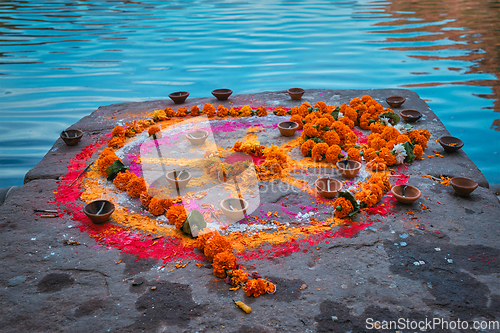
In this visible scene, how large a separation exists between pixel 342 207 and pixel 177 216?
1589mm

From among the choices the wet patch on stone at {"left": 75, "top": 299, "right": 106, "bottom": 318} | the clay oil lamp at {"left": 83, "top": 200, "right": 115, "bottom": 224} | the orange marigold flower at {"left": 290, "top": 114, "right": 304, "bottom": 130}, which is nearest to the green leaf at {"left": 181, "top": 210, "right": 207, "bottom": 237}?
the clay oil lamp at {"left": 83, "top": 200, "right": 115, "bottom": 224}

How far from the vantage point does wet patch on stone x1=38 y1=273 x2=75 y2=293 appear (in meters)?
2.86

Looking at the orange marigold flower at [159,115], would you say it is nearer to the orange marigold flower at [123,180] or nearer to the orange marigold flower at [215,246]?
the orange marigold flower at [123,180]

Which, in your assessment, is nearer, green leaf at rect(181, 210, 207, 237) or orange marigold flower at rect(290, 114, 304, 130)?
green leaf at rect(181, 210, 207, 237)

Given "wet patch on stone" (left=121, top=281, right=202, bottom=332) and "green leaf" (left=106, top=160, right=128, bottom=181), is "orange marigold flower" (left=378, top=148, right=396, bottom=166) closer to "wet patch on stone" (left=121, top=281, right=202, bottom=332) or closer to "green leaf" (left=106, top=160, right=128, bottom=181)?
"wet patch on stone" (left=121, top=281, right=202, bottom=332)

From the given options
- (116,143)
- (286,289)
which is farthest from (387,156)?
(116,143)

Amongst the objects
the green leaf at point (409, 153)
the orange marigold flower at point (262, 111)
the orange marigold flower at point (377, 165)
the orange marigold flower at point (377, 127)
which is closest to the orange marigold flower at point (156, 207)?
the orange marigold flower at point (377, 165)

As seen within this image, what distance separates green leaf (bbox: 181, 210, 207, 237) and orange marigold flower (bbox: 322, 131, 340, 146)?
2184 millimetres

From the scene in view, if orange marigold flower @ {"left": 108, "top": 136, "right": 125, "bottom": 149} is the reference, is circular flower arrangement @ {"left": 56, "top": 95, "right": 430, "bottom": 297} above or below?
below

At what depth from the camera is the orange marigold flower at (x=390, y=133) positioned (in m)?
4.75

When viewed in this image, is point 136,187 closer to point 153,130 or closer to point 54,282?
point 54,282

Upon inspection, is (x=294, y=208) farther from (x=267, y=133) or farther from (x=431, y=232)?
(x=267, y=133)

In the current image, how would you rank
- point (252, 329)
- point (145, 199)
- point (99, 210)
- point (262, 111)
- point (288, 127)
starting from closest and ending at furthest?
point (252, 329) → point (99, 210) → point (145, 199) → point (288, 127) → point (262, 111)

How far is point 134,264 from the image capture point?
3098 millimetres
